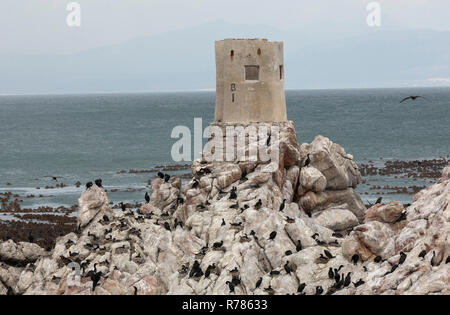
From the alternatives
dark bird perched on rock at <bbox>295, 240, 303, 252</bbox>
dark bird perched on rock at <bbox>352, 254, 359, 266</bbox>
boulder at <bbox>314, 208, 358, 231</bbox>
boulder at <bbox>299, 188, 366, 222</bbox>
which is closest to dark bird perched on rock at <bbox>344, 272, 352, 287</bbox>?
dark bird perched on rock at <bbox>352, 254, 359, 266</bbox>

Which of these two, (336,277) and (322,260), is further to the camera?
(322,260)

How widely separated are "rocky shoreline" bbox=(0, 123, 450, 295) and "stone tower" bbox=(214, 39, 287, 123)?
85.8 inches

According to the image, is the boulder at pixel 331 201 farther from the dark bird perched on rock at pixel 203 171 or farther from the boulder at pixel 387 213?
the boulder at pixel 387 213

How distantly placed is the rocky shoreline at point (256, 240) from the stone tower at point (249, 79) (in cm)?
218

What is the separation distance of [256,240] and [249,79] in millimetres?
14922

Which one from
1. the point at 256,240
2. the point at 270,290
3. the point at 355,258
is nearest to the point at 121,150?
the point at 256,240

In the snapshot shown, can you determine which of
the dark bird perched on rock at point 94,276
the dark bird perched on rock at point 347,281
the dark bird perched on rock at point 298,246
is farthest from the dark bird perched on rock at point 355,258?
the dark bird perched on rock at point 94,276

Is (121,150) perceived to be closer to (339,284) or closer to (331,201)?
(331,201)

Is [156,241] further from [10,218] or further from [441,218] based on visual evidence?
[10,218]

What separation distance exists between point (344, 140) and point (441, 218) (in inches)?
4671

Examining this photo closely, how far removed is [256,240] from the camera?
42.6 metres

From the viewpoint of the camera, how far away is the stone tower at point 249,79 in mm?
52500

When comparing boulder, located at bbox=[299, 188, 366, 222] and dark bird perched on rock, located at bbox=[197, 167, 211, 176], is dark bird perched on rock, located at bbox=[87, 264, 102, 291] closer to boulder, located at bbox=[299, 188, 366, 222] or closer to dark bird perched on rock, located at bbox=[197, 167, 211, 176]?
dark bird perched on rock, located at bbox=[197, 167, 211, 176]

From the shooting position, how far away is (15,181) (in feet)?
364
